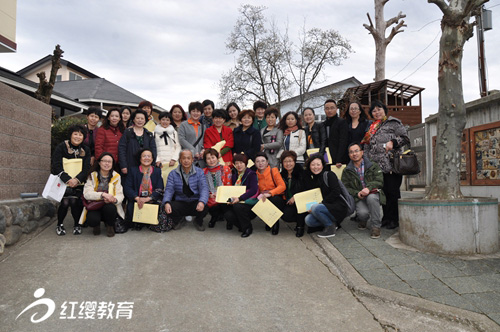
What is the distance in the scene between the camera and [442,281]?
3.68 m

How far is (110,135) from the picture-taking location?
234 inches

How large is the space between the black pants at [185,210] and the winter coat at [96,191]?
0.77m

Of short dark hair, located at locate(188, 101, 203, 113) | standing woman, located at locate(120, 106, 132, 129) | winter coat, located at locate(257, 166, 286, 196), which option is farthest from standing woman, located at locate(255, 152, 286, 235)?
standing woman, located at locate(120, 106, 132, 129)

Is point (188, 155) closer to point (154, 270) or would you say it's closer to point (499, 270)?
point (154, 270)

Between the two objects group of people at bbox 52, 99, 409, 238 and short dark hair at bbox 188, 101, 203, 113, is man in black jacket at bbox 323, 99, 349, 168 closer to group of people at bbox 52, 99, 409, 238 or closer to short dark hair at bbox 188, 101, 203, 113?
group of people at bbox 52, 99, 409, 238

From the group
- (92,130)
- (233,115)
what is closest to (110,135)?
(92,130)

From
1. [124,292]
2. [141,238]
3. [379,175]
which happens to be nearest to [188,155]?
[141,238]

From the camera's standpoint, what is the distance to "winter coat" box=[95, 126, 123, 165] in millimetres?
5863

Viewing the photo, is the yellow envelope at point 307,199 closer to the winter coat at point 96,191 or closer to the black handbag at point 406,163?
the black handbag at point 406,163

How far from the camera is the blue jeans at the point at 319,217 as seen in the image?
5.17 meters

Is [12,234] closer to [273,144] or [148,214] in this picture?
[148,214]

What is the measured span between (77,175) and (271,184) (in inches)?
116

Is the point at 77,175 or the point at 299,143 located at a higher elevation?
the point at 299,143

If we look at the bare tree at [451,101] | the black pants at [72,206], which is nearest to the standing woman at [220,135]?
the black pants at [72,206]
